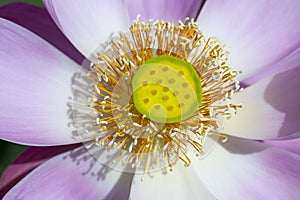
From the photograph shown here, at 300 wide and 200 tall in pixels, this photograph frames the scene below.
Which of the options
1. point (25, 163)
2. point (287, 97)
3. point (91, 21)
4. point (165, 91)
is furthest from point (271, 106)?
point (25, 163)

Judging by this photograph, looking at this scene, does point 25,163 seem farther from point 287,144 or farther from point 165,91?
point 287,144

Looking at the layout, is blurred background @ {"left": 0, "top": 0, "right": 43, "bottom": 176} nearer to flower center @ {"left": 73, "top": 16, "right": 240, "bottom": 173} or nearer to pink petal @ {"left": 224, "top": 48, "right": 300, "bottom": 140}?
flower center @ {"left": 73, "top": 16, "right": 240, "bottom": 173}

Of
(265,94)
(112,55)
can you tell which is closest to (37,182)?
(112,55)

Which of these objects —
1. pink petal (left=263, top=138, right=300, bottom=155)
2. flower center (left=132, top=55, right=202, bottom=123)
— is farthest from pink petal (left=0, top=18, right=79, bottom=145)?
pink petal (left=263, top=138, right=300, bottom=155)

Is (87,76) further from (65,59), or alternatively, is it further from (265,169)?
(265,169)

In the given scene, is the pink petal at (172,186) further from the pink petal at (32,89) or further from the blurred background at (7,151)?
the blurred background at (7,151)

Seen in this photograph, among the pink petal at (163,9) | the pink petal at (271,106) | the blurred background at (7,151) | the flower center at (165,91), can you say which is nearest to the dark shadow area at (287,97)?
the pink petal at (271,106)
